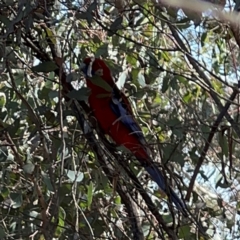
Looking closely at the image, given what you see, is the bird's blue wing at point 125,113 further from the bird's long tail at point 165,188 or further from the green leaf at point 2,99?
the green leaf at point 2,99

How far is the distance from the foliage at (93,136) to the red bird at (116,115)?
39mm

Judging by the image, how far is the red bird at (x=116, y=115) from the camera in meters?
1.98

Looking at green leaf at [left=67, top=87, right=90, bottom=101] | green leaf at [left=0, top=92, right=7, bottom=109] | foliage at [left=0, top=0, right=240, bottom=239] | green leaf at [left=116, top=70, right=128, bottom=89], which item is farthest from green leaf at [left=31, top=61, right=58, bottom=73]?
green leaf at [left=0, top=92, right=7, bottom=109]

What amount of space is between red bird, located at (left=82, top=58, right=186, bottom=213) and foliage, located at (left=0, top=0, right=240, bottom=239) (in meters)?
0.04

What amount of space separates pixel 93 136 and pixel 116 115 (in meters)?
0.60

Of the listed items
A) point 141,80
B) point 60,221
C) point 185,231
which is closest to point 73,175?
point 60,221

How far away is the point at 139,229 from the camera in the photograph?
2018mm

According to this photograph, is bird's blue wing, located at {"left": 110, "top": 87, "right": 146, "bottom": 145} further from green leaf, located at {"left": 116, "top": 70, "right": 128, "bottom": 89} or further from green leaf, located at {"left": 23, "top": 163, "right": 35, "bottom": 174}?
green leaf, located at {"left": 23, "top": 163, "right": 35, "bottom": 174}

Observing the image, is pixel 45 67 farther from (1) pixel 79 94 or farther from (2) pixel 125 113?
(2) pixel 125 113

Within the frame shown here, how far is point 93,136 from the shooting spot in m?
2.00

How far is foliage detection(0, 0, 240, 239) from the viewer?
180 centimetres

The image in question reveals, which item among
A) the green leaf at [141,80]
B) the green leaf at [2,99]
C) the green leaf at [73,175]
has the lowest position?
the green leaf at [73,175]

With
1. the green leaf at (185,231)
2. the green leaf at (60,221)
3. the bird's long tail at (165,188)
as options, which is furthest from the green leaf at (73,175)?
the green leaf at (185,231)

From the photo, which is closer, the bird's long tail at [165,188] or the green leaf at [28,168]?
the green leaf at [28,168]
